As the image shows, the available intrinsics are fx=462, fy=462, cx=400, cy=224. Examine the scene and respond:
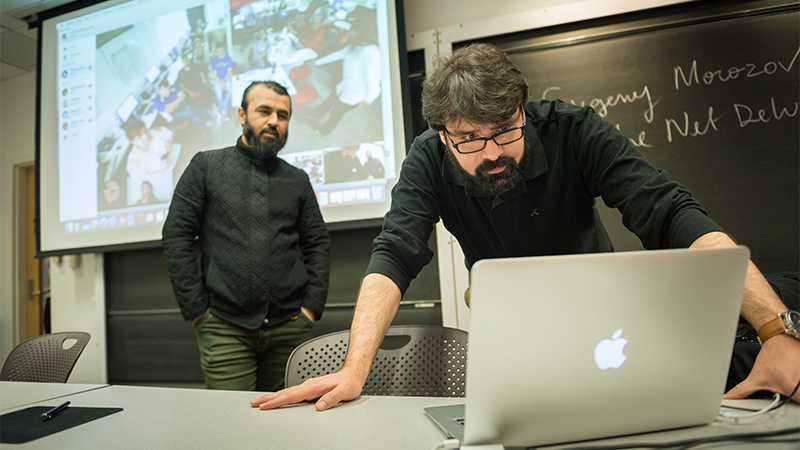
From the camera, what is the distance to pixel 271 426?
73 centimetres

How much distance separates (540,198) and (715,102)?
138 cm

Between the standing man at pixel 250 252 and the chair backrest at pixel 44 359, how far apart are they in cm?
39

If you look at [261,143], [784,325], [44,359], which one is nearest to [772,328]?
[784,325]

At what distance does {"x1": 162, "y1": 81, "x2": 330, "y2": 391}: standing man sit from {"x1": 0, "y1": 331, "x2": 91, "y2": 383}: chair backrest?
0.39 m

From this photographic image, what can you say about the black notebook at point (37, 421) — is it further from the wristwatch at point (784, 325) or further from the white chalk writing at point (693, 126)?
the white chalk writing at point (693, 126)

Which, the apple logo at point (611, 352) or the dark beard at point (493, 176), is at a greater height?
the dark beard at point (493, 176)

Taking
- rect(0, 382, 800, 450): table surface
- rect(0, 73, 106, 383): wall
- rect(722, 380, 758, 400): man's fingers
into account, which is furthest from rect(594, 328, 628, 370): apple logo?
rect(0, 73, 106, 383): wall

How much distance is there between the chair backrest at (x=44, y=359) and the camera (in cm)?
150

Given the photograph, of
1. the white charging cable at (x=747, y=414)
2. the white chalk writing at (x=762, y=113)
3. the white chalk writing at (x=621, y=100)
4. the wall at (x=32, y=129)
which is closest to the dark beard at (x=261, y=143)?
the wall at (x=32, y=129)

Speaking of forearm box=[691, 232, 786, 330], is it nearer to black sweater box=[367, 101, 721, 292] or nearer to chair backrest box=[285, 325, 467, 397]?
black sweater box=[367, 101, 721, 292]

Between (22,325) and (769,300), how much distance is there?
4.78 metres

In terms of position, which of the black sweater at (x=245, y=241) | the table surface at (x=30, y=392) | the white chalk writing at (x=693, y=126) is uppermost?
the white chalk writing at (x=693, y=126)

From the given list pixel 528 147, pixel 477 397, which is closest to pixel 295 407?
pixel 477 397

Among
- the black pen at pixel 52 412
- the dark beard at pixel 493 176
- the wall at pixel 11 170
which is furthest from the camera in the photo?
the wall at pixel 11 170
